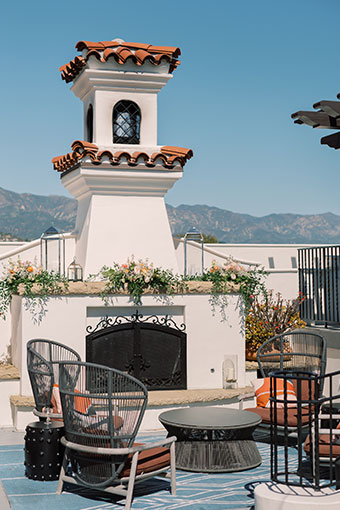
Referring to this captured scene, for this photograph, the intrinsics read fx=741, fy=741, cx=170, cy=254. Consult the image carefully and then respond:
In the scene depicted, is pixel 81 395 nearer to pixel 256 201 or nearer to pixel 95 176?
pixel 95 176

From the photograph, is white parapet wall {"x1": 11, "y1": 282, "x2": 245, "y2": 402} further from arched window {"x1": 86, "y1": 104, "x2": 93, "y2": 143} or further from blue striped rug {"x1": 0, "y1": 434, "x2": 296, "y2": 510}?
arched window {"x1": 86, "y1": 104, "x2": 93, "y2": 143}

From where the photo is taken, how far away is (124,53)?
11.1m

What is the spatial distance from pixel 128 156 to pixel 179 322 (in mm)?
2587

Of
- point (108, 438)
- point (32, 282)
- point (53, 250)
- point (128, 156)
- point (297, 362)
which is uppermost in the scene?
point (128, 156)

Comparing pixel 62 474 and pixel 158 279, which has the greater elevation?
pixel 158 279

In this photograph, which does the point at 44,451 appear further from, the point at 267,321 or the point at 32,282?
the point at 267,321

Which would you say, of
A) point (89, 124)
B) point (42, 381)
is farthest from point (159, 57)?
point (42, 381)

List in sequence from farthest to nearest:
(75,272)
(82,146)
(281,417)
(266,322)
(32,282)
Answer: (266,322) → (82,146) → (75,272) → (32,282) → (281,417)

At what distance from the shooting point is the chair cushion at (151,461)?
6.70 meters

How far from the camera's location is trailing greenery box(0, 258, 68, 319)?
10.2 m

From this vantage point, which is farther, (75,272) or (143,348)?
(75,272)

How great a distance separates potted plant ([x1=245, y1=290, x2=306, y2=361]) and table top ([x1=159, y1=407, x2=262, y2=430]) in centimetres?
367

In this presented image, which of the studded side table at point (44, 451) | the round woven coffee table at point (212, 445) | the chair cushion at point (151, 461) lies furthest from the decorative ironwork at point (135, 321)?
the chair cushion at point (151, 461)

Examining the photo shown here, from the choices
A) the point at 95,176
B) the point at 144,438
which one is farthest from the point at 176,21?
the point at 144,438
